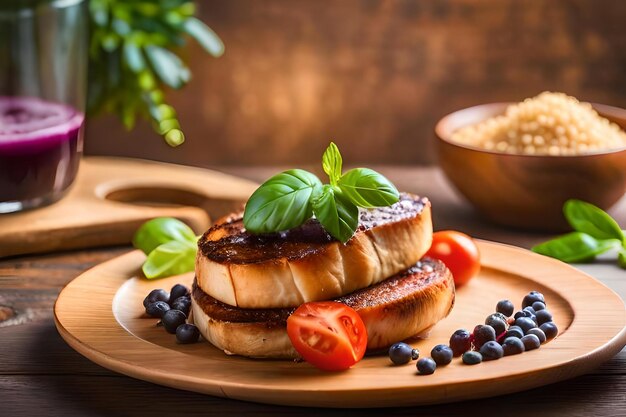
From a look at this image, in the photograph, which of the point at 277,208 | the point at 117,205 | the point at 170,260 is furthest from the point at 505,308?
the point at 117,205

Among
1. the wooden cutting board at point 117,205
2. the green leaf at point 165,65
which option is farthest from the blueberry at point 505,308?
the green leaf at point 165,65

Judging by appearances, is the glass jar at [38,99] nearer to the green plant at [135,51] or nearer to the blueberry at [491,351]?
the green plant at [135,51]

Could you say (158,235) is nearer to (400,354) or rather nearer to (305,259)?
(305,259)

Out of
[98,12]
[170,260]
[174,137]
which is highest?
[98,12]

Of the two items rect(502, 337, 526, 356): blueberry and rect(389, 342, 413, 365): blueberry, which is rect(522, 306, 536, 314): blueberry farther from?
rect(389, 342, 413, 365): blueberry

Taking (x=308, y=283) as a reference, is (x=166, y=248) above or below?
below

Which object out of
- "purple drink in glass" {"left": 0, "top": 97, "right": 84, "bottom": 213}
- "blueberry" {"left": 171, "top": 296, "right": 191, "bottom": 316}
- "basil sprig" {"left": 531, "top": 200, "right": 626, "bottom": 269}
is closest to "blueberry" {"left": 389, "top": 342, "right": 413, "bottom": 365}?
"blueberry" {"left": 171, "top": 296, "right": 191, "bottom": 316}
